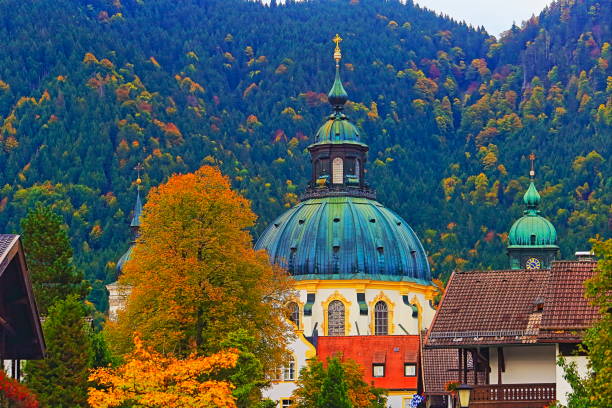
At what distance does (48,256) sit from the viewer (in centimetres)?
9481

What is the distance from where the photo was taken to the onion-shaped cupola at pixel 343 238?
167 metres

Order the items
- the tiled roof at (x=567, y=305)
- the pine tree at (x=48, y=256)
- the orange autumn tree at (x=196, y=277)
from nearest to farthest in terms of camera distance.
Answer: the tiled roof at (x=567, y=305) → the orange autumn tree at (x=196, y=277) → the pine tree at (x=48, y=256)

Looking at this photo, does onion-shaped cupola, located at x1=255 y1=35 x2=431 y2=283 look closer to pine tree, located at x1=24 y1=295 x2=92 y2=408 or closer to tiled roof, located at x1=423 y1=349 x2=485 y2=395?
tiled roof, located at x1=423 y1=349 x2=485 y2=395

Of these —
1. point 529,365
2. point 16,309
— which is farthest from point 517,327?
point 16,309

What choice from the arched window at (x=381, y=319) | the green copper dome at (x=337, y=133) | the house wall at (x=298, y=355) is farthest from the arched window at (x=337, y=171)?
the house wall at (x=298, y=355)

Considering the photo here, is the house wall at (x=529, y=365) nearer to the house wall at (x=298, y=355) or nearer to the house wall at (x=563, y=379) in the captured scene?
the house wall at (x=563, y=379)

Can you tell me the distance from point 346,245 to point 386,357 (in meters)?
23.0

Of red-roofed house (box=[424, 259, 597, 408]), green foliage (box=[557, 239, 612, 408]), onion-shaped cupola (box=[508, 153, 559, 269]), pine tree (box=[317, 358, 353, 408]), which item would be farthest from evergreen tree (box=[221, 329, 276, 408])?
onion-shaped cupola (box=[508, 153, 559, 269])

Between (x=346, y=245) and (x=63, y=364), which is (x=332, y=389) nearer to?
(x=63, y=364)

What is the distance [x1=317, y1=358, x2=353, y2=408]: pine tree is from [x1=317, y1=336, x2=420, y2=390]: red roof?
50.8 meters

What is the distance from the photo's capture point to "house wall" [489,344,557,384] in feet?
207

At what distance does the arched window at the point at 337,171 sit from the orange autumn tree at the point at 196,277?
88.5 meters

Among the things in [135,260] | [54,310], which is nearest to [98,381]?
[54,310]

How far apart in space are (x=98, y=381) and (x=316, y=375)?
2411 cm
